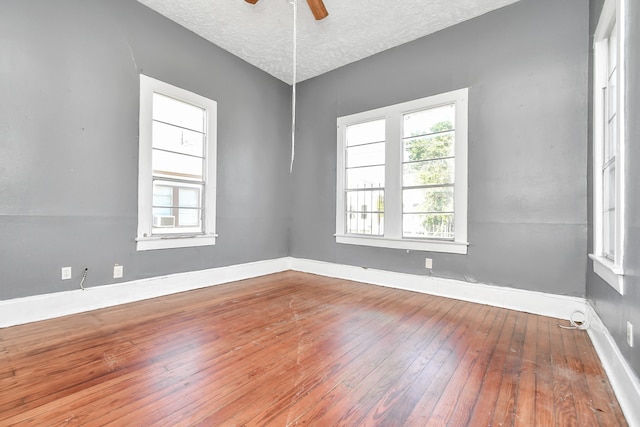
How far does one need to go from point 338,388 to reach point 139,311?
7.15ft

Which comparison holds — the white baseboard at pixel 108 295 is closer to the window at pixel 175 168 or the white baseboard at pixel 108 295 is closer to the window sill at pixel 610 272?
the window at pixel 175 168

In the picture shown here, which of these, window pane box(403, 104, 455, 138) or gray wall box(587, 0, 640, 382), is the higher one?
window pane box(403, 104, 455, 138)

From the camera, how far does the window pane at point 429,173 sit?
339cm

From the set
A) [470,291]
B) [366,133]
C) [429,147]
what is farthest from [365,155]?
[470,291]

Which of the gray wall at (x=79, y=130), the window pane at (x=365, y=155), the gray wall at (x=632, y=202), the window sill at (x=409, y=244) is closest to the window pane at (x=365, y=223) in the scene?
the window sill at (x=409, y=244)

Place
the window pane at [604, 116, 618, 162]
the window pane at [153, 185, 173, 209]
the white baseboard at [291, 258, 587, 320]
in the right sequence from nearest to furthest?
the window pane at [604, 116, 618, 162], the white baseboard at [291, 258, 587, 320], the window pane at [153, 185, 173, 209]

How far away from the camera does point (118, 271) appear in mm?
2932

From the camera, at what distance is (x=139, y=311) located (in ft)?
8.93

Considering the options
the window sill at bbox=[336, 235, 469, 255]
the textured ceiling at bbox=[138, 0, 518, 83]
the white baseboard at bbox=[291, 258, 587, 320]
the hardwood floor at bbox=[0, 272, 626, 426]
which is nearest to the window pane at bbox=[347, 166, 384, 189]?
the window sill at bbox=[336, 235, 469, 255]

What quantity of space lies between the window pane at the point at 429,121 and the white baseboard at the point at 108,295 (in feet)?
9.87

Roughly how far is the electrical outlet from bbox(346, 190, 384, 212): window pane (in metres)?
2.92

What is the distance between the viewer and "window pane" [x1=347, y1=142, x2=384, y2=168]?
13.2ft

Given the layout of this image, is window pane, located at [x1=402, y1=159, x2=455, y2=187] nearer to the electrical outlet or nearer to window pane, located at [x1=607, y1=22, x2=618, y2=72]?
window pane, located at [x1=607, y1=22, x2=618, y2=72]

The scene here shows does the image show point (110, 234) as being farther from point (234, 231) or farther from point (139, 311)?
point (234, 231)
